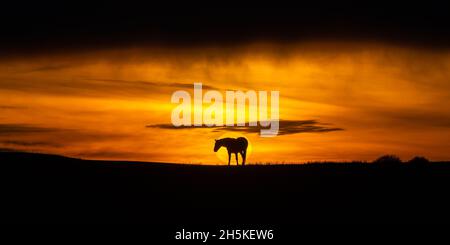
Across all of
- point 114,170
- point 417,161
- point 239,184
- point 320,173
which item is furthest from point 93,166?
point 417,161

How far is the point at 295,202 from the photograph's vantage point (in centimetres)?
2662

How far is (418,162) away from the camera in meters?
36.4

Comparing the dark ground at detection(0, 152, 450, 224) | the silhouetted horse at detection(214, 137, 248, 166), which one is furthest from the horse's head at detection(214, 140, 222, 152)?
the dark ground at detection(0, 152, 450, 224)

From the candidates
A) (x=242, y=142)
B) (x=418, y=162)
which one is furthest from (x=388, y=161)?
(x=242, y=142)

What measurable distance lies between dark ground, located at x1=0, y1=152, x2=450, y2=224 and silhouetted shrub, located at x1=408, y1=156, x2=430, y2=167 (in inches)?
35.5

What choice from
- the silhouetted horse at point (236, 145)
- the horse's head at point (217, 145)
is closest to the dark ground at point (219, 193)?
the silhouetted horse at point (236, 145)

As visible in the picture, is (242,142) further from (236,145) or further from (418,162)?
(418,162)

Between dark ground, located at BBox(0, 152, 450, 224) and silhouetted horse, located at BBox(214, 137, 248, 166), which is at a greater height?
silhouetted horse, located at BBox(214, 137, 248, 166)

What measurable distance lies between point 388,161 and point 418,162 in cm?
152

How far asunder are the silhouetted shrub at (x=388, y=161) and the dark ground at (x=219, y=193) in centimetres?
96

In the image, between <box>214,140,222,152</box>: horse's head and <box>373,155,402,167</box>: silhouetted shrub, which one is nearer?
<box>373,155,402,167</box>: silhouetted shrub

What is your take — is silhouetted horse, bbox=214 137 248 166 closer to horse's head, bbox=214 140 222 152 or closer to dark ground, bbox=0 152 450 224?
horse's head, bbox=214 140 222 152

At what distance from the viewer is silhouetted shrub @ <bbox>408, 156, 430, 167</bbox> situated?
35375 mm
